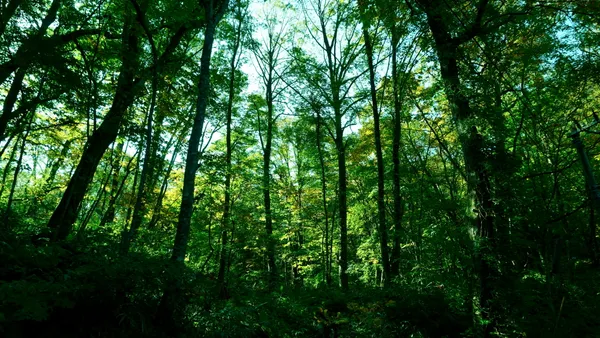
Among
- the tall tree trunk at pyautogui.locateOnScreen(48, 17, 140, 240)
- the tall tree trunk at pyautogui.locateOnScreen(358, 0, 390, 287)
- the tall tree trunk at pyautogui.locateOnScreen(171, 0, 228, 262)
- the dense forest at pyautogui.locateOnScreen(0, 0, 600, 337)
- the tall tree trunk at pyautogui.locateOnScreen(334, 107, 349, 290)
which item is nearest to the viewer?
the dense forest at pyautogui.locateOnScreen(0, 0, 600, 337)

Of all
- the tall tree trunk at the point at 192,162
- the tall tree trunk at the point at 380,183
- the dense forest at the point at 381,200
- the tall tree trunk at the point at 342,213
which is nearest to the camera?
the dense forest at the point at 381,200

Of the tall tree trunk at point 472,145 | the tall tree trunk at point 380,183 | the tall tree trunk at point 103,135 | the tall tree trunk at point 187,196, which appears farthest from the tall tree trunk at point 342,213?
the tall tree trunk at point 103,135

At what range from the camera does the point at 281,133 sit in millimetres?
17188

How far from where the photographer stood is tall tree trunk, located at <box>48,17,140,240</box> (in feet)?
19.7

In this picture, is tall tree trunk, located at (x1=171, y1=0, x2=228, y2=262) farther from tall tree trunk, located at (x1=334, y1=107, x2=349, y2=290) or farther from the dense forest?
tall tree trunk, located at (x1=334, y1=107, x2=349, y2=290)

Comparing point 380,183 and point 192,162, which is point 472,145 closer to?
point 380,183

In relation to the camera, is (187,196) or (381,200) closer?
(187,196)

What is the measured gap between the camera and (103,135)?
6.63 metres

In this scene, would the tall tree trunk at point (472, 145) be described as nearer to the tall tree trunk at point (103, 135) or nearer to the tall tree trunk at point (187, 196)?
the tall tree trunk at point (187, 196)

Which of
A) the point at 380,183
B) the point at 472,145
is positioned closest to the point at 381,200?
the point at 380,183

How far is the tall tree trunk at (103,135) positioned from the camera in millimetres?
5996

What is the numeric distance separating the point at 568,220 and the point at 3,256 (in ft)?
32.2

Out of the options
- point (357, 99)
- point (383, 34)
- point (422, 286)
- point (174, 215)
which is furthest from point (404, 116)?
point (174, 215)

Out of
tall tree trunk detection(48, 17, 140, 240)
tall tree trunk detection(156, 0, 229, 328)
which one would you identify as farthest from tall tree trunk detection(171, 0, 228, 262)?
tall tree trunk detection(48, 17, 140, 240)
